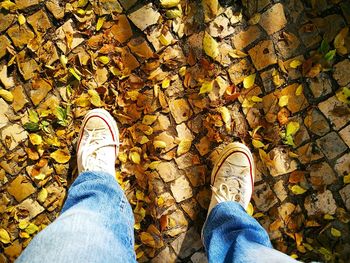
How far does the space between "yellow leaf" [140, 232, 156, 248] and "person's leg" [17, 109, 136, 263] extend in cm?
27

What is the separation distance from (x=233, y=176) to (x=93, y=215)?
0.67 m

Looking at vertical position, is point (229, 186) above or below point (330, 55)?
below

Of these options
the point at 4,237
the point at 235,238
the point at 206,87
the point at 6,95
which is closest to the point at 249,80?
the point at 206,87

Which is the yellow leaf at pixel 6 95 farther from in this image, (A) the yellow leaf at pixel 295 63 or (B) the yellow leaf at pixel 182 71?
(A) the yellow leaf at pixel 295 63

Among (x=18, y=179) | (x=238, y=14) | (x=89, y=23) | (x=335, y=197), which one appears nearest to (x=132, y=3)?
(x=89, y=23)

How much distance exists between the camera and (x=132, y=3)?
1537 millimetres

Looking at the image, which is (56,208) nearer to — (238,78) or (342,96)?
(238,78)

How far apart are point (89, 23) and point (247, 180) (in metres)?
0.94

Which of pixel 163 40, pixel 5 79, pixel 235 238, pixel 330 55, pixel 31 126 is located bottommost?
pixel 235 238

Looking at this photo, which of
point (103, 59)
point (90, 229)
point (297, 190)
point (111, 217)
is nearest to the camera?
point (90, 229)

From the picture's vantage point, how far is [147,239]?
5.44 feet

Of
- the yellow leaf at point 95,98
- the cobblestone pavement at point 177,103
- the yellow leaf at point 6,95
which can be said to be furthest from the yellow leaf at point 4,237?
the yellow leaf at point 95,98

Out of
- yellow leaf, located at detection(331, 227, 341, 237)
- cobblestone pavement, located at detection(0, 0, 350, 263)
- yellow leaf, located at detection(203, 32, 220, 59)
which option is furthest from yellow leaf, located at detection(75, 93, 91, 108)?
yellow leaf, located at detection(331, 227, 341, 237)

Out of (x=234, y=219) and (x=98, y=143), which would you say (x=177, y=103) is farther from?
(x=234, y=219)
